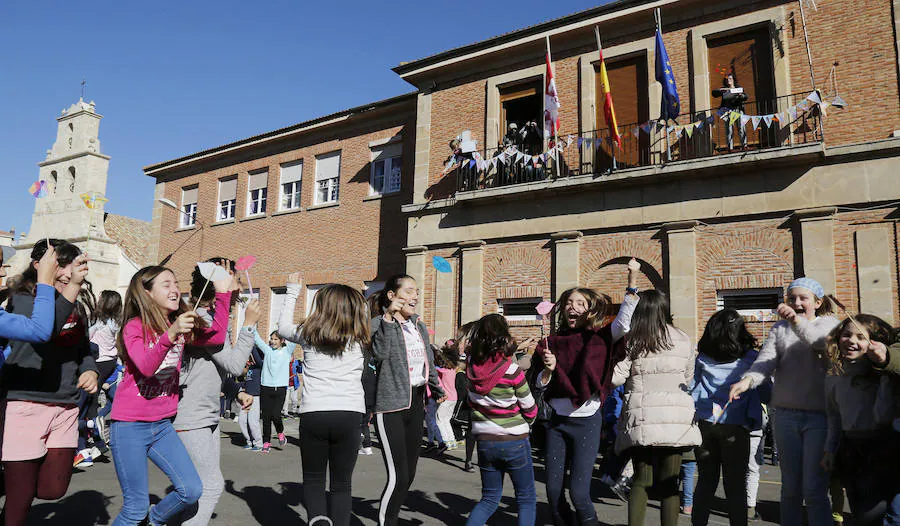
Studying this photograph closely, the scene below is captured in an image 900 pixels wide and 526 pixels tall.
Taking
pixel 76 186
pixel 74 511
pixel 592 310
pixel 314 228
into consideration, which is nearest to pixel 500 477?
pixel 592 310

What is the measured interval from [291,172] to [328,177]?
5.60 feet

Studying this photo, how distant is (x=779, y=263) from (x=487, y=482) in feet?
31.8

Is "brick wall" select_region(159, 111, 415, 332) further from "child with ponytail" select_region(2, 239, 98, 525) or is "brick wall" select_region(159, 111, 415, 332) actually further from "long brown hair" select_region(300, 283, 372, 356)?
"child with ponytail" select_region(2, 239, 98, 525)

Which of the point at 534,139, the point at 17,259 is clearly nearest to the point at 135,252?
the point at 17,259

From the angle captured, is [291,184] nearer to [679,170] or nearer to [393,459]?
[679,170]

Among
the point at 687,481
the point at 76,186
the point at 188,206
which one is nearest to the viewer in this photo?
the point at 687,481

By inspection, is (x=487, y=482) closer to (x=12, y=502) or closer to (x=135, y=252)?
(x=12, y=502)

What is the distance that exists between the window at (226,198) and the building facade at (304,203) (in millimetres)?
36

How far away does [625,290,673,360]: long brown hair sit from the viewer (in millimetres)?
4262

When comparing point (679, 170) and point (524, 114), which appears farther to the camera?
point (524, 114)

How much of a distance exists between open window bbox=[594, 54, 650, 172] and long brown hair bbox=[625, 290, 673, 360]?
32.9 ft

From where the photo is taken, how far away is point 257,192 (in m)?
21.8

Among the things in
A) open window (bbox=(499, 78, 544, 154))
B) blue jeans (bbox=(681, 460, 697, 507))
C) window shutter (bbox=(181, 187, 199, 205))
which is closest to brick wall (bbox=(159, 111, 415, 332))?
window shutter (bbox=(181, 187, 199, 205))

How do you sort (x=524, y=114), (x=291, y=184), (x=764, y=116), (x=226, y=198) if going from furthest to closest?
(x=226, y=198)
(x=291, y=184)
(x=524, y=114)
(x=764, y=116)
